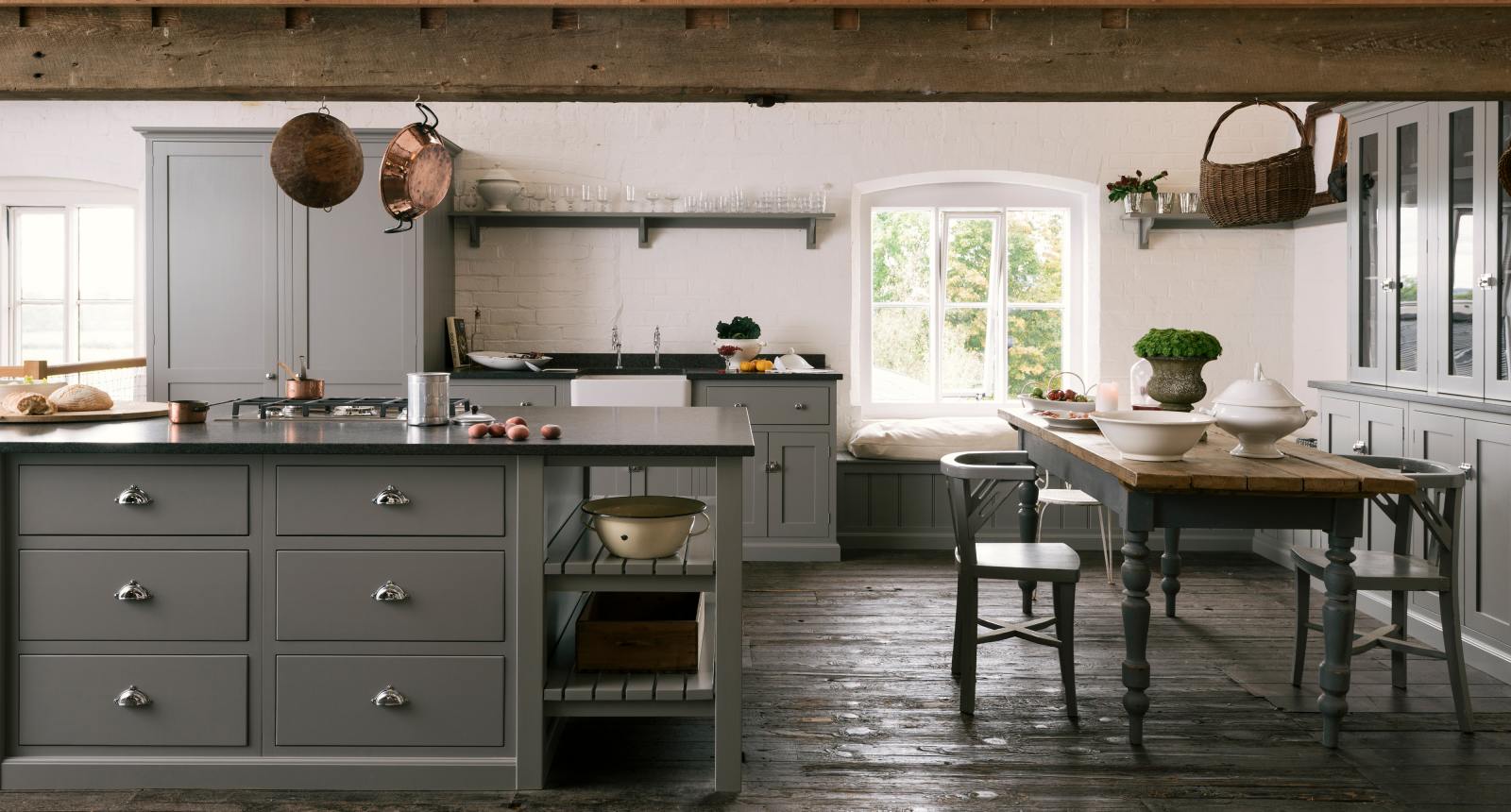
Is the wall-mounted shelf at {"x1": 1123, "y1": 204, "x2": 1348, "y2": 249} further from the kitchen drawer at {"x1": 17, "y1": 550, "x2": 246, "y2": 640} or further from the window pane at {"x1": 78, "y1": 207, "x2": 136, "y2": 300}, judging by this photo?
the window pane at {"x1": 78, "y1": 207, "x2": 136, "y2": 300}

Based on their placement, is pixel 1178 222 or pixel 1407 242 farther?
pixel 1178 222

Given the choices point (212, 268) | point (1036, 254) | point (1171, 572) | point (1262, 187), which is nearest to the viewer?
point (1262, 187)

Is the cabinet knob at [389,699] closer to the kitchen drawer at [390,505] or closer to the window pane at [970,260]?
the kitchen drawer at [390,505]

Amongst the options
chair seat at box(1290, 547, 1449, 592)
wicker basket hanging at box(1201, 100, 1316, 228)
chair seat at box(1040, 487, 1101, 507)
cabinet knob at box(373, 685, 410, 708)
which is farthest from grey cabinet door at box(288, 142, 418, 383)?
chair seat at box(1290, 547, 1449, 592)

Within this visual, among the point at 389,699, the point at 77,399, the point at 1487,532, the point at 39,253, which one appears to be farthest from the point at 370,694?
the point at 39,253

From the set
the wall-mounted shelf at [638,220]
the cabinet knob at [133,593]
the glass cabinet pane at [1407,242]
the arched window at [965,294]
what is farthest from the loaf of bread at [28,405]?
the glass cabinet pane at [1407,242]

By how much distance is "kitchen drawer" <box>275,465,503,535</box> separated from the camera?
9.39 ft

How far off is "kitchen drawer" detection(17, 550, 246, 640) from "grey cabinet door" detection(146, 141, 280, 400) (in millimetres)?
2915

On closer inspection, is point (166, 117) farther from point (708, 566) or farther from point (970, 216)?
point (708, 566)

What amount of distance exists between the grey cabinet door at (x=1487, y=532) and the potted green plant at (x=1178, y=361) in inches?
38.1

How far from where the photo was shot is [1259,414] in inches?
130

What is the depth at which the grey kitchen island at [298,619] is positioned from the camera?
2.87 meters

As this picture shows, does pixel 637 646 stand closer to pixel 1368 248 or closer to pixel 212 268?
pixel 1368 248

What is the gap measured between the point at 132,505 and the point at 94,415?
605 mm
